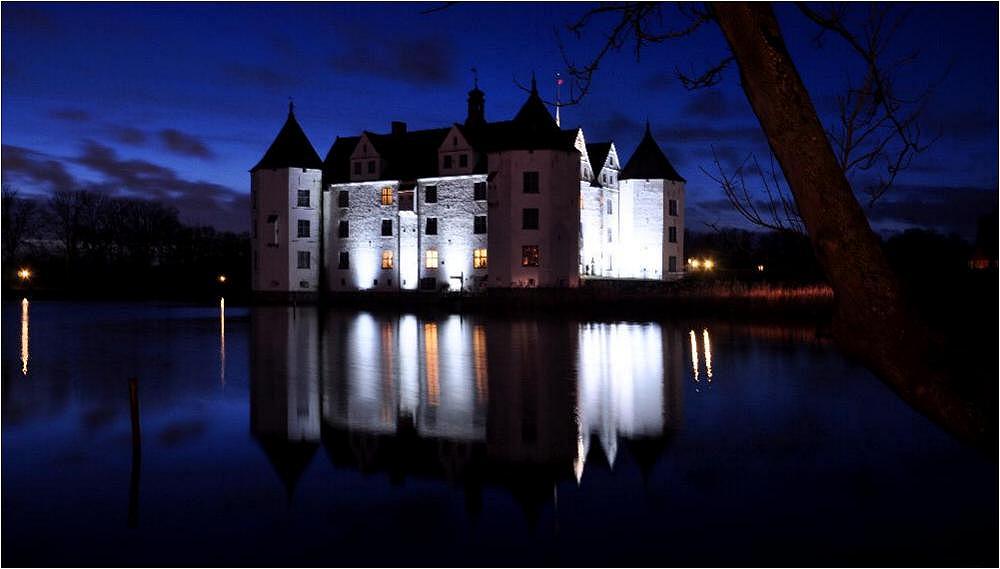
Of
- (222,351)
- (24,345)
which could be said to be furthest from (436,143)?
(222,351)

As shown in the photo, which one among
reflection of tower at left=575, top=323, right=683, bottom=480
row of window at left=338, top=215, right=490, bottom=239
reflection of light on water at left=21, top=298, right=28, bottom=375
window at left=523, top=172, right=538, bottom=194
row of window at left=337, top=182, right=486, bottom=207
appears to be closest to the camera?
reflection of tower at left=575, top=323, right=683, bottom=480

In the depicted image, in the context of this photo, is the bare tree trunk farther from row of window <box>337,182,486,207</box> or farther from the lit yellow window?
row of window <box>337,182,486,207</box>

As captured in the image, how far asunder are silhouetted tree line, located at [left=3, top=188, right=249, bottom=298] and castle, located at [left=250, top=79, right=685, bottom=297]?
27.9m

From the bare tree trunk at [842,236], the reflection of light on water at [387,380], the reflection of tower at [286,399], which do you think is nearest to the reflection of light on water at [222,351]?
the reflection of tower at [286,399]

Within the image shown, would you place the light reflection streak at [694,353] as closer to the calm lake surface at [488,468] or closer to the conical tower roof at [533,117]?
the calm lake surface at [488,468]

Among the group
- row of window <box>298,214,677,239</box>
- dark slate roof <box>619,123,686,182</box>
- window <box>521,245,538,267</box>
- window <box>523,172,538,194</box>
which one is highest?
dark slate roof <box>619,123,686,182</box>

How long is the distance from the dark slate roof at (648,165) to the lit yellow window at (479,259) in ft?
40.8

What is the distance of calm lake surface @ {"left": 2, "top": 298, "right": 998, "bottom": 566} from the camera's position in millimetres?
7742

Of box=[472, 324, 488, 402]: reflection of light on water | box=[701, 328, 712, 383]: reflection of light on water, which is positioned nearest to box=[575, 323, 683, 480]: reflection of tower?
box=[701, 328, 712, 383]: reflection of light on water

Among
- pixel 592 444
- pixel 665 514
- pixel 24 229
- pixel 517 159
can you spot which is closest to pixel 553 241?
pixel 517 159

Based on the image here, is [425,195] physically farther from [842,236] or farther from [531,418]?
[842,236]

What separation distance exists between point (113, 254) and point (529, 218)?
63150mm

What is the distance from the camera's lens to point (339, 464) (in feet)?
35.4

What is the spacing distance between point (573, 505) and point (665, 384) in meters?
9.10
